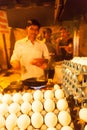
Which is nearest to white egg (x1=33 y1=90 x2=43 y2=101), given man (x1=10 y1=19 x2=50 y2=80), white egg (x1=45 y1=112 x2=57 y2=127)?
white egg (x1=45 y1=112 x2=57 y2=127)

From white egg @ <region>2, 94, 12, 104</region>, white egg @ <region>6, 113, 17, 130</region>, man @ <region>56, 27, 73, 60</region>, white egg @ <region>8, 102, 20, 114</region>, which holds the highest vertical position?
white egg @ <region>2, 94, 12, 104</region>

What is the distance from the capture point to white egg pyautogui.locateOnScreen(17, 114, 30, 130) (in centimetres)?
121

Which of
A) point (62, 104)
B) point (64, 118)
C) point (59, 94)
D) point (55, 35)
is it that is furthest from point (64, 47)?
point (64, 118)

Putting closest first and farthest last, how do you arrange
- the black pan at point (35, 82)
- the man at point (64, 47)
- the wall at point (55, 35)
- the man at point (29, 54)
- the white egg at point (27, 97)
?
the white egg at point (27, 97) → the black pan at point (35, 82) → the man at point (29, 54) → the wall at point (55, 35) → the man at point (64, 47)

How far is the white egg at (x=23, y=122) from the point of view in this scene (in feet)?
3.98

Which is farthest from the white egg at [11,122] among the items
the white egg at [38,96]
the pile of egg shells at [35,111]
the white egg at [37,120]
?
the white egg at [38,96]

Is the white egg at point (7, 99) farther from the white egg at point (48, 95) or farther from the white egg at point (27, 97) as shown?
the white egg at point (48, 95)

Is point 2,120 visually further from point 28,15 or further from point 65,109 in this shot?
point 28,15

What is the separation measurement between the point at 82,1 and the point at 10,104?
3160mm

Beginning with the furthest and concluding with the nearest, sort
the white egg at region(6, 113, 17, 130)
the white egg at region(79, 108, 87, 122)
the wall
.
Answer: the wall → the white egg at region(6, 113, 17, 130) → the white egg at region(79, 108, 87, 122)

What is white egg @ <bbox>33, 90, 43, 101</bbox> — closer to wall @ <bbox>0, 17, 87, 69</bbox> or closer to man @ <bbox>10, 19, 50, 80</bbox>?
man @ <bbox>10, 19, 50, 80</bbox>

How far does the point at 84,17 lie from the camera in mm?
4605

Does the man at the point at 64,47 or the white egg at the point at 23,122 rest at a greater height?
the white egg at the point at 23,122

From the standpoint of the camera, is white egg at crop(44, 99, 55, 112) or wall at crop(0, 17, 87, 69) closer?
white egg at crop(44, 99, 55, 112)
